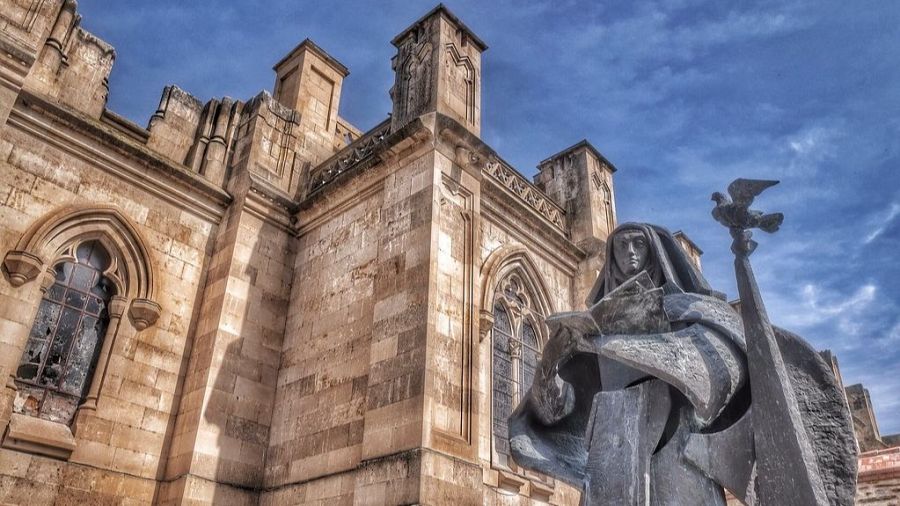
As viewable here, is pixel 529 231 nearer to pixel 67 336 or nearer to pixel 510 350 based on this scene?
pixel 510 350

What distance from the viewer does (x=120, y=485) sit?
25.9 feet

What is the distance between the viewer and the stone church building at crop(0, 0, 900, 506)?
753 centimetres

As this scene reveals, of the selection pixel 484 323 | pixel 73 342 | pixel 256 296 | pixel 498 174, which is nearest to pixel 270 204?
pixel 256 296

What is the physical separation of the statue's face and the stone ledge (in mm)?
7522

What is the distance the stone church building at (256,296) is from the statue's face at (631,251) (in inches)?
172

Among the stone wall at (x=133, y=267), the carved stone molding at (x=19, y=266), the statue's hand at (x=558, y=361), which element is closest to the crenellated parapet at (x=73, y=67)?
the stone wall at (x=133, y=267)

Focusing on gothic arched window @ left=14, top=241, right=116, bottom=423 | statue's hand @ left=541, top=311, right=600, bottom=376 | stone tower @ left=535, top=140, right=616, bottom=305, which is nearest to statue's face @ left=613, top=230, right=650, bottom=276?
statue's hand @ left=541, top=311, right=600, bottom=376

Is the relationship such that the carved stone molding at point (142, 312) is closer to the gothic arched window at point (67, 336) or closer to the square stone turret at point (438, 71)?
the gothic arched window at point (67, 336)

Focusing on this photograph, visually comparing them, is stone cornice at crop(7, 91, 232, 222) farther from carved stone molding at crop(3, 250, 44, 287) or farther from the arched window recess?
carved stone molding at crop(3, 250, 44, 287)

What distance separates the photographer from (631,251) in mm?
2988

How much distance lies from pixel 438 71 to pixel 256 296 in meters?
4.52

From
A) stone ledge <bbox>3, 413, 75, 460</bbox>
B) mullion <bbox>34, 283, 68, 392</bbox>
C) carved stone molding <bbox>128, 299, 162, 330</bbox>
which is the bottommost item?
stone ledge <bbox>3, 413, 75, 460</bbox>

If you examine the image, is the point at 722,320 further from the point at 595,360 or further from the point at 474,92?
Result: the point at 474,92

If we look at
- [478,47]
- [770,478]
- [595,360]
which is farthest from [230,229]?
[770,478]
